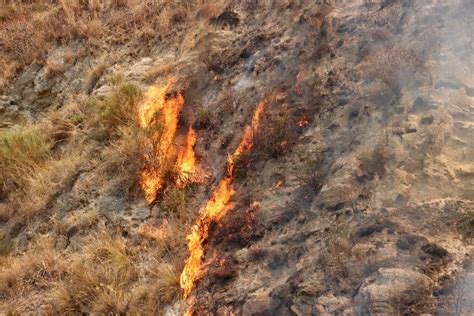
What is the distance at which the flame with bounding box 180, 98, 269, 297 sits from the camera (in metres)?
5.17

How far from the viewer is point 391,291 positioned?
3.75m

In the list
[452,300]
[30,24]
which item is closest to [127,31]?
[30,24]

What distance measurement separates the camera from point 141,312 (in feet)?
16.8

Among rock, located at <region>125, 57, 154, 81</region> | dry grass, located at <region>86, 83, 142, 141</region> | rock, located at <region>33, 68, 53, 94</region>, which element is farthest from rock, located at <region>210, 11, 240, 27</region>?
rock, located at <region>33, 68, 53, 94</region>

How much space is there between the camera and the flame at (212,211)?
5170mm

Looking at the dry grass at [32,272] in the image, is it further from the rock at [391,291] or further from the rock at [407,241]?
the rock at [407,241]

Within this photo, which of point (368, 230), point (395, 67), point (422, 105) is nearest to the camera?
point (368, 230)

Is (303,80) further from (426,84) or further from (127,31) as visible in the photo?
(127,31)

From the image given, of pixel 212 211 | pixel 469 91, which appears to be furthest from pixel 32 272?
pixel 469 91

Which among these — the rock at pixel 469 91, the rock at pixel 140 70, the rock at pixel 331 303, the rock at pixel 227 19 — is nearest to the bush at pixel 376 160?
the rock at pixel 469 91

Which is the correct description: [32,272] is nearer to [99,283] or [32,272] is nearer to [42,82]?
[99,283]

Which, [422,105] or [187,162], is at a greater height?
[422,105]

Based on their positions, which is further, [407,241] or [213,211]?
[213,211]

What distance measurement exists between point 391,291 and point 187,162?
3605mm
